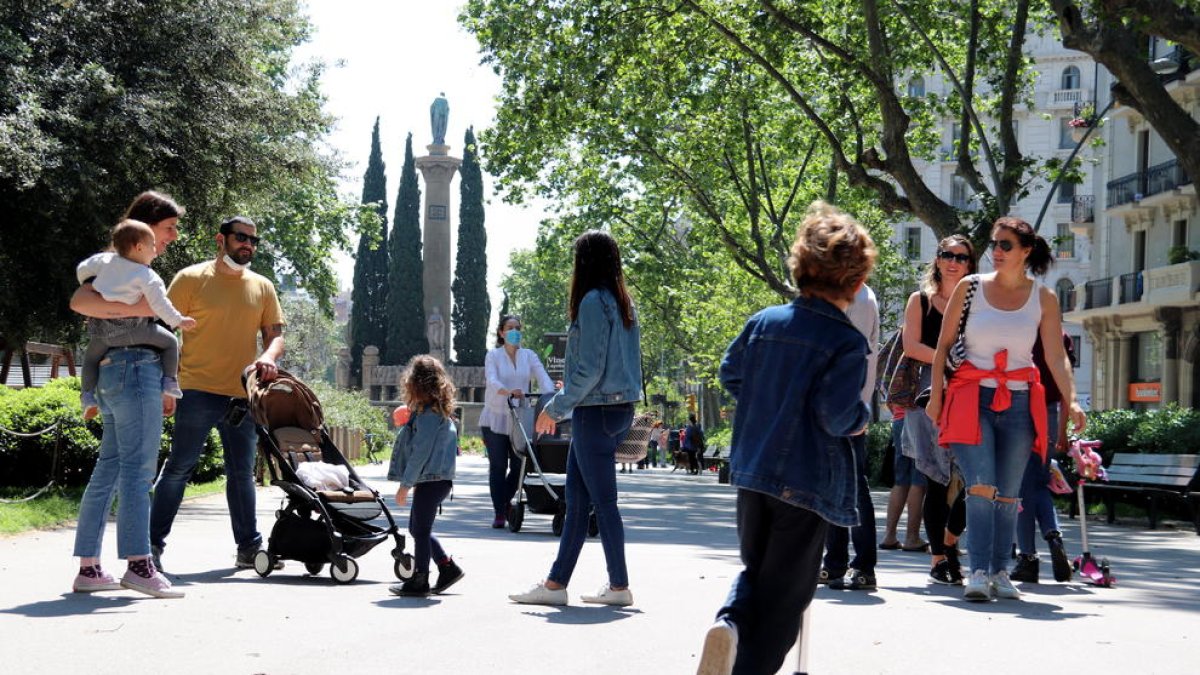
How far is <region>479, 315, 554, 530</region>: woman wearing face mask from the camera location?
14.2m

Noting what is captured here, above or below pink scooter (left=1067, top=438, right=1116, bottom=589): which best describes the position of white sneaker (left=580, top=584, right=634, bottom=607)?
below

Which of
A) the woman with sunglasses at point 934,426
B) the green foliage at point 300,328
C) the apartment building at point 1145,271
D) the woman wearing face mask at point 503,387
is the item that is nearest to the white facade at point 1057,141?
the apartment building at point 1145,271

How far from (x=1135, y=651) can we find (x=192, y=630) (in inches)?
159

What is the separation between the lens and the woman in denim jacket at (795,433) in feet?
16.6

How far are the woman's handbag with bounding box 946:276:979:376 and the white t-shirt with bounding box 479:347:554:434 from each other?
19.2ft

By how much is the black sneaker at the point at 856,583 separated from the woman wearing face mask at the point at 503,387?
201 inches

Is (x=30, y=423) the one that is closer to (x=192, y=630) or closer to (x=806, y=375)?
(x=192, y=630)

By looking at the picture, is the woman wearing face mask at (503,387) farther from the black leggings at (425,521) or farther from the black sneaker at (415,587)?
the black sneaker at (415,587)

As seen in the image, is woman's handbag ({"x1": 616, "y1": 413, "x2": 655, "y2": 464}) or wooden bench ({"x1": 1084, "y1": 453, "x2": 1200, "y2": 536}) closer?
woman's handbag ({"x1": 616, "y1": 413, "x2": 655, "y2": 464})

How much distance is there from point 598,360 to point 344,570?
2.07 metres

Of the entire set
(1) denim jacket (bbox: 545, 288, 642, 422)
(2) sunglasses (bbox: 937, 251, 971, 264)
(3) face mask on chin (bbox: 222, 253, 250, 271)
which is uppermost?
(2) sunglasses (bbox: 937, 251, 971, 264)

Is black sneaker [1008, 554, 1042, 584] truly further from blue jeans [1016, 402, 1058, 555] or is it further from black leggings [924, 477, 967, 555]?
black leggings [924, 477, 967, 555]

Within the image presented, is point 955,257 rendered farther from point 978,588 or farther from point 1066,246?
point 1066,246

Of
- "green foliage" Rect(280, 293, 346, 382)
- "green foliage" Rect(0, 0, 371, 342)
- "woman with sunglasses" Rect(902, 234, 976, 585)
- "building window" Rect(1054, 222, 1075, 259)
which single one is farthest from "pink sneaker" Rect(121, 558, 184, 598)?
"building window" Rect(1054, 222, 1075, 259)
